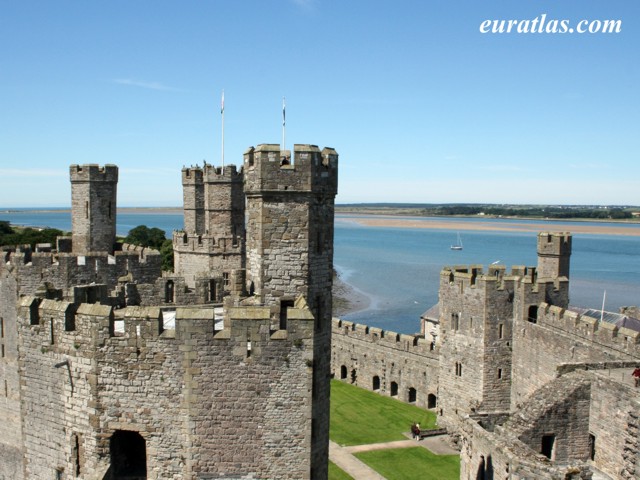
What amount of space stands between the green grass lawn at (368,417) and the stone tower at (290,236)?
1469cm

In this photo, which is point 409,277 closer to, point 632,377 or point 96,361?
point 632,377

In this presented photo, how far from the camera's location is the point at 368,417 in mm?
29703

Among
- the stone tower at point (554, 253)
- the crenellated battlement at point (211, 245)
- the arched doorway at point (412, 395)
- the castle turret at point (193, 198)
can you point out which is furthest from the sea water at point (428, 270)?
the castle turret at point (193, 198)

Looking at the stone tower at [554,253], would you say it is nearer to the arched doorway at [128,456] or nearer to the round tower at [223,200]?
the round tower at [223,200]

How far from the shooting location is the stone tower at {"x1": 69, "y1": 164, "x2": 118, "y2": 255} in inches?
931

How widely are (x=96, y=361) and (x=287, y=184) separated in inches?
192

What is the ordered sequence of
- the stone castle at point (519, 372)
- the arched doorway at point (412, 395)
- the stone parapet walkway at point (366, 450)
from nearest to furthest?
1. the stone castle at point (519, 372)
2. the stone parapet walkway at point (366, 450)
3. the arched doorway at point (412, 395)

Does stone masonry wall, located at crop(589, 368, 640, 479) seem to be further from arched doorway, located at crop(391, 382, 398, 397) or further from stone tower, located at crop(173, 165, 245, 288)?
stone tower, located at crop(173, 165, 245, 288)

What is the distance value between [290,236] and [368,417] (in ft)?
63.9

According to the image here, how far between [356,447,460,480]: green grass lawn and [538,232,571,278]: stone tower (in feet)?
30.0

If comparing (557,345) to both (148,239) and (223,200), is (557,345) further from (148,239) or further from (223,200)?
(148,239)

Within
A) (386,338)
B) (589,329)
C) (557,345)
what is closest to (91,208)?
(386,338)

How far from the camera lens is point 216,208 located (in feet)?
107

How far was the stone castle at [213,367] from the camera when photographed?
11375 mm
